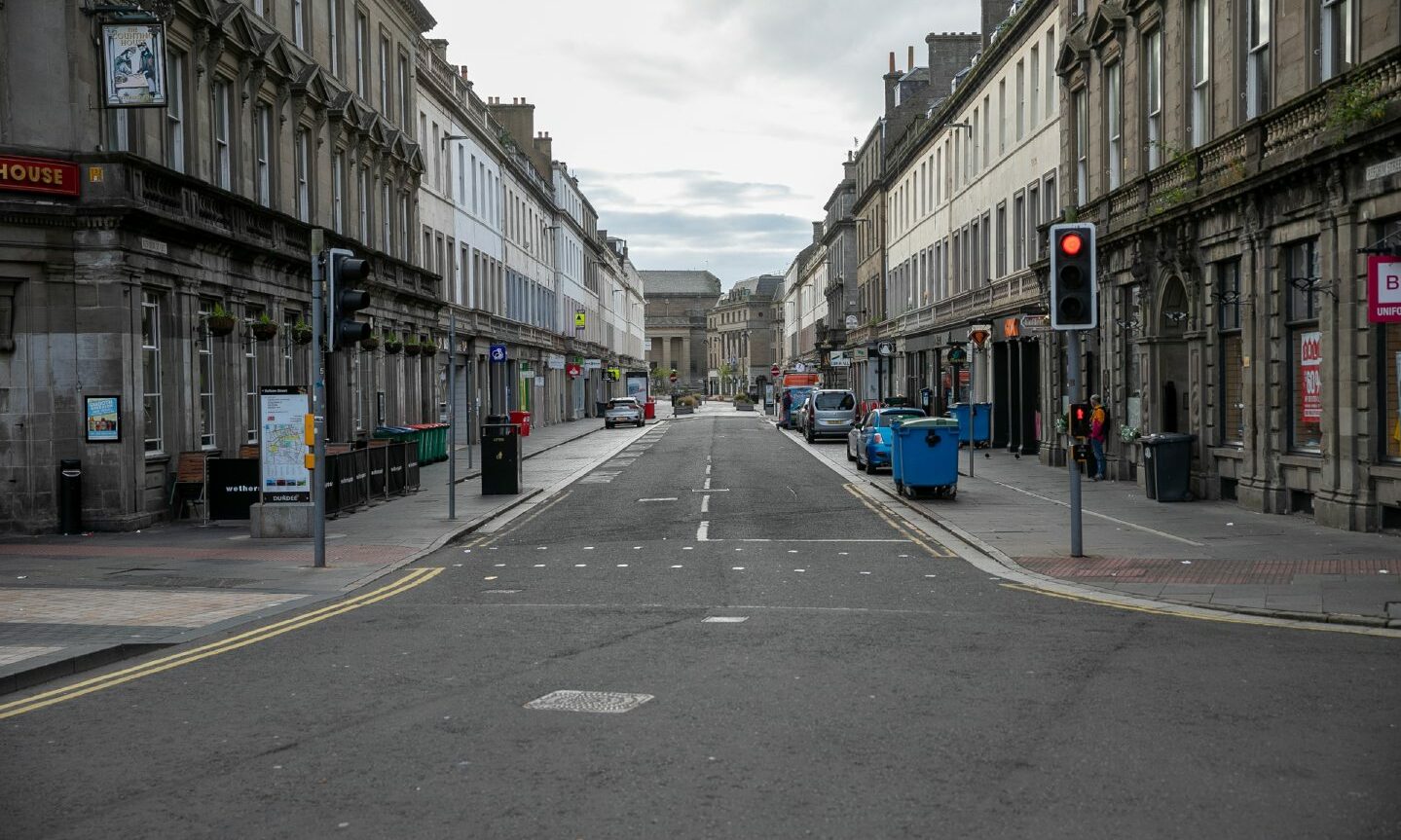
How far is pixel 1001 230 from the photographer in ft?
136

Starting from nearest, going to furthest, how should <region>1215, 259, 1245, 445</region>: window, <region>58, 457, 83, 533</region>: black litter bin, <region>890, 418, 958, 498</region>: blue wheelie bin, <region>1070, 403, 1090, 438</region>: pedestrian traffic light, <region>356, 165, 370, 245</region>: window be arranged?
<region>1070, 403, 1090, 438</region>: pedestrian traffic light
<region>58, 457, 83, 533</region>: black litter bin
<region>1215, 259, 1245, 445</region>: window
<region>890, 418, 958, 498</region>: blue wheelie bin
<region>356, 165, 370, 245</region>: window

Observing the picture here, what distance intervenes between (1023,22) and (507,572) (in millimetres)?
27929

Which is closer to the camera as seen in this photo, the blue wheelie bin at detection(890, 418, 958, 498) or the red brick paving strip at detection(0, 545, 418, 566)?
the red brick paving strip at detection(0, 545, 418, 566)

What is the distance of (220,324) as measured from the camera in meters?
23.1

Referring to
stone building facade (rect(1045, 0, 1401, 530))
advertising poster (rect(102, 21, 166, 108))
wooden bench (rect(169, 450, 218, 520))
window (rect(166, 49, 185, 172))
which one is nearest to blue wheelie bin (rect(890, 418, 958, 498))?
stone building facade (rect(1045, 0, 1401, 530))

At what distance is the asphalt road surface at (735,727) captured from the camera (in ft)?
19.4

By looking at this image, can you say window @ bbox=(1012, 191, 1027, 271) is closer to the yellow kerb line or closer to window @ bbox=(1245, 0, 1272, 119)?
the yellow kerb line

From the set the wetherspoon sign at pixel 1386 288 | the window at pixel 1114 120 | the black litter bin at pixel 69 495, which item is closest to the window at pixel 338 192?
the black litter bin at pixel 69 495

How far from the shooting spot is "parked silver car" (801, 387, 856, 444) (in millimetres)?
46938

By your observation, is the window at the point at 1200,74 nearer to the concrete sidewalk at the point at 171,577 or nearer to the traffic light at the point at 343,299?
the concrete sidewalk at the point at 171,577

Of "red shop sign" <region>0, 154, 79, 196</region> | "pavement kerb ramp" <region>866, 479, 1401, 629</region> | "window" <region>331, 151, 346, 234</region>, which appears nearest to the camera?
"pavement kerb ramp" <region>866, 479, 1401, 629</region>

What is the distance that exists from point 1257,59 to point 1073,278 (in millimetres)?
7932

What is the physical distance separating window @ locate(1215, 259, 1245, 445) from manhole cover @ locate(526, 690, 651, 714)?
1572 centimetres

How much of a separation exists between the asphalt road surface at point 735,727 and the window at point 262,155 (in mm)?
16983
